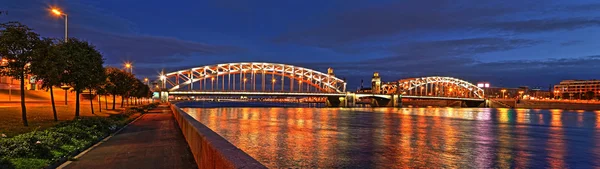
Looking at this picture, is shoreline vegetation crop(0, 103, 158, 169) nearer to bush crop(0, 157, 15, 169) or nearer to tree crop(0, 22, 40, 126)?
bush crop(0, 157, 15, 169)

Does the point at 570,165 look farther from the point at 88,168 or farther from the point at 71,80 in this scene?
the point at 71,80

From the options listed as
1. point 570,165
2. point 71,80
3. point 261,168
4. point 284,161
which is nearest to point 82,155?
point 284,161

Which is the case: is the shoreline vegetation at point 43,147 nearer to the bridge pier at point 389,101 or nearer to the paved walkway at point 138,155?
the paved walkway at point 138,155

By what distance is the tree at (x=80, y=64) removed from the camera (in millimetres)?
26938

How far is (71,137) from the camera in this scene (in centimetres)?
1662

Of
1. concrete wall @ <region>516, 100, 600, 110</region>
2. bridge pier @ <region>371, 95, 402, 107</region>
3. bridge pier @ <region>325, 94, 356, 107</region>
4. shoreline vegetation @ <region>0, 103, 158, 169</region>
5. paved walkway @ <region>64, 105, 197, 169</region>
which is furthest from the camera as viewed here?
bridge pier @ <region>371, 95, 402, 107</region>

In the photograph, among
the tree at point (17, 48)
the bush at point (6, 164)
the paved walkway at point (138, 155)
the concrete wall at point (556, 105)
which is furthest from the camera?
the concrete wall at point (556, 105)

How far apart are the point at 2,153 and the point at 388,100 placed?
158851mm

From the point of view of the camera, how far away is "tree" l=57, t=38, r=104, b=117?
1061 inches

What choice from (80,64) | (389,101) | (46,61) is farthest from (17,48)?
(389,101)

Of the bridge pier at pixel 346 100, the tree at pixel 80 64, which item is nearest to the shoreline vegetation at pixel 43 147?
the tree at pixel 80 64

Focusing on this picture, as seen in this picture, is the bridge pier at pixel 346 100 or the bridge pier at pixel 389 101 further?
the bridge pier at pixel 389 101

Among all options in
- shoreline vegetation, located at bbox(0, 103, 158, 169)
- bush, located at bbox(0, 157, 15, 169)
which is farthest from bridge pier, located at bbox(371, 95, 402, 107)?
bush, located at bbox(0, 157, 15, 169)

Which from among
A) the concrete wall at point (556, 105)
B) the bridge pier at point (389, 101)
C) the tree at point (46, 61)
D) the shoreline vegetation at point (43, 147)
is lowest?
the concrete wall at point (556, 105)
